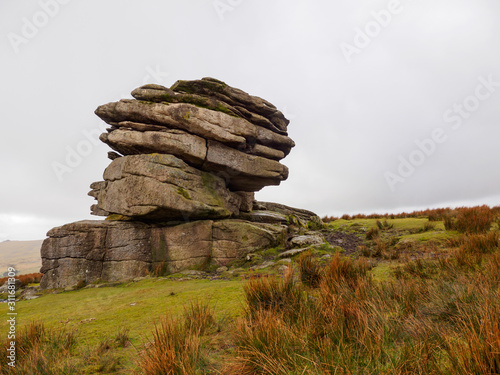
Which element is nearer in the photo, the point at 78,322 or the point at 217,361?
the point at 217,361

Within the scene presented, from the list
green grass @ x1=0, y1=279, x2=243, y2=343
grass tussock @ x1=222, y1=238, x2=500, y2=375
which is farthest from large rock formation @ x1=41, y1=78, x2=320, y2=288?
grass tussock @ x1=222, y1=238, x2=500, y2=375

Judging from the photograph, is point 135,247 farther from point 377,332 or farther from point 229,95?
point 377,332

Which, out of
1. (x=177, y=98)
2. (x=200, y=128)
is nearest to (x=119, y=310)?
(x=200, y=128)

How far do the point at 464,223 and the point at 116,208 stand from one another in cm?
1510

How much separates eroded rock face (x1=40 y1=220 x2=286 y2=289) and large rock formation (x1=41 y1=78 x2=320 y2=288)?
0.04 m

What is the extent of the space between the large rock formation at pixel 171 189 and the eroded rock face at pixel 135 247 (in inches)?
1.7

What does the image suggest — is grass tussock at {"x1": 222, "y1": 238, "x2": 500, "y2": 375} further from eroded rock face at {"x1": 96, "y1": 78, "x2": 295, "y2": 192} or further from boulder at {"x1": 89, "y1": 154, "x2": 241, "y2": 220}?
eroded rock face at {"x1": 96, "y1": 78, "x2": 295, "y2": 192}

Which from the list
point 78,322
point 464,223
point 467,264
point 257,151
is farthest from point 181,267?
point 464,223

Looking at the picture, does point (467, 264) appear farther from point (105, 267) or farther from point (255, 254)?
point (105, 267)

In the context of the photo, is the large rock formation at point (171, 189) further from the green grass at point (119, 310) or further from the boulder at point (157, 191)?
the green grass at point (119, 310)

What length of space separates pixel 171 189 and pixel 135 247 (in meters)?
3.15

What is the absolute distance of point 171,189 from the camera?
39.4 feet

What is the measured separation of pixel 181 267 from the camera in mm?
11656

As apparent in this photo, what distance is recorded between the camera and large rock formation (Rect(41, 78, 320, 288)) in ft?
37.5
